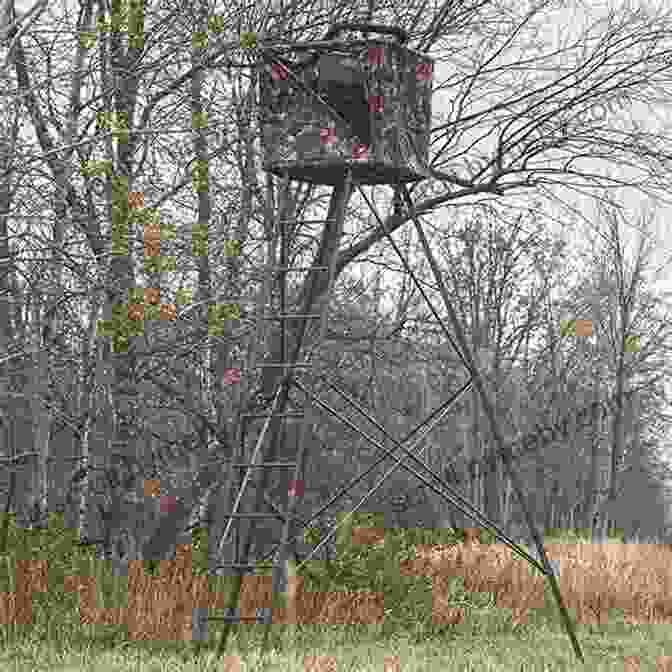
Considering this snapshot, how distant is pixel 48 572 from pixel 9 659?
6.42ft

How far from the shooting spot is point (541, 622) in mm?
12422

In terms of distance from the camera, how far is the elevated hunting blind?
9.95m

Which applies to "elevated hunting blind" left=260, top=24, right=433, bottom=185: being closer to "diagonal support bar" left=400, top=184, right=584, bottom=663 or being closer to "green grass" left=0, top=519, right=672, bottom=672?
"diagonal support bar" left=400, top=184, right=584, bottom=663

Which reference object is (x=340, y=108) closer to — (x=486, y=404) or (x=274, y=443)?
(x=486, y=404)

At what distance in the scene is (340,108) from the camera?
10156 mm

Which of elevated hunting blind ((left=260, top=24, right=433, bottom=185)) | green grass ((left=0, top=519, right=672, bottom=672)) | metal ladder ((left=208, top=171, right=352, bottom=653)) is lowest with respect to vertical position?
green grass ((left=0, top=519, right=672, bottom=672))

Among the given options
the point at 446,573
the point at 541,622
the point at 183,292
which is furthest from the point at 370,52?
the point at 446,573

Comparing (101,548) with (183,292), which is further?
(101,548)

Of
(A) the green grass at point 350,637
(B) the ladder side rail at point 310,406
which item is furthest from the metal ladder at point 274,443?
(A) the green grass at point 350,637

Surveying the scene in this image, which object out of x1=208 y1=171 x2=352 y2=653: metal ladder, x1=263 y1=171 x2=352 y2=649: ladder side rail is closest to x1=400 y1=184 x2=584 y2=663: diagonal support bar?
x1=263 y1=171 x2=352 y2=649: ladder side rail

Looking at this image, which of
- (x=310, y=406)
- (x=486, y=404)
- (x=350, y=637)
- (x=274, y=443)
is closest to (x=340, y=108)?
(x=310, y=406)

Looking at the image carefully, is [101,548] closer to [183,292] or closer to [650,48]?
[183,292]

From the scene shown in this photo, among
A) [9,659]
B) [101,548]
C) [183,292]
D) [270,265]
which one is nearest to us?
[9,659]

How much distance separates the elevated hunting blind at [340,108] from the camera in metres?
9.95
